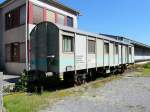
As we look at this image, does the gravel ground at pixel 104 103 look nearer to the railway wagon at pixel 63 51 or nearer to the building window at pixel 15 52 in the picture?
the railway wagon at pixel 63 51

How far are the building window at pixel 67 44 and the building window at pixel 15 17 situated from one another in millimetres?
7709

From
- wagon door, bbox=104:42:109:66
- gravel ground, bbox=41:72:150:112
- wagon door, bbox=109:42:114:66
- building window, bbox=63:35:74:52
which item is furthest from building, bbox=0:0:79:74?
gravel ground, bbox=41:72:150:112

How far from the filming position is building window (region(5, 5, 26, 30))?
63.8 ft

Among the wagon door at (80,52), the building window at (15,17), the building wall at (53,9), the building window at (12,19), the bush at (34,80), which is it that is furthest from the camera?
the building window at (12,19)

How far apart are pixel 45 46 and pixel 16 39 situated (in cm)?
837

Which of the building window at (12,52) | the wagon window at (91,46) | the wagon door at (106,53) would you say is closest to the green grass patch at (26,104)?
the wagon window at (91,46)

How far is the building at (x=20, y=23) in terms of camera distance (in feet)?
61.4

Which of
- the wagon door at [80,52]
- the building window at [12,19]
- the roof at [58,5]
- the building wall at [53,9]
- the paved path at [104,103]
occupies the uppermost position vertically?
the roof at [58,5]

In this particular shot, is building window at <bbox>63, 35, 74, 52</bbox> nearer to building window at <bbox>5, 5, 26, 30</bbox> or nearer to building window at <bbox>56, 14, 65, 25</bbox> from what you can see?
building window at <bbox>5, 5, 26, 30</bbox>

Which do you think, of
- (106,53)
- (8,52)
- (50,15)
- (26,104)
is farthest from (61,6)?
(26,104)

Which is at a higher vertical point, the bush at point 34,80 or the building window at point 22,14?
the building window at point 22,14

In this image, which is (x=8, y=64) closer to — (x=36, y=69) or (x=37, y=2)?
(x=37, y=2)

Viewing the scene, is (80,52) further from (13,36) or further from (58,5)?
(58,5)

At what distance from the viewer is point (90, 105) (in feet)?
27.5
